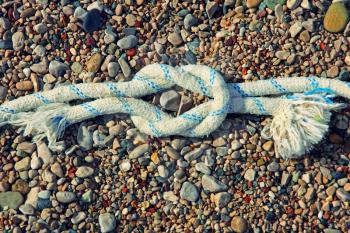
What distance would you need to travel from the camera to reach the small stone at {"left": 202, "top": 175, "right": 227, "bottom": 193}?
8.56 feet

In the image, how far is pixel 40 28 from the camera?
2916mm

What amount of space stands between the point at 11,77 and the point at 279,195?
1.38 m

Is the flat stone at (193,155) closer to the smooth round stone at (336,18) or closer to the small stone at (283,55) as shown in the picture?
the small stone at (283,55)

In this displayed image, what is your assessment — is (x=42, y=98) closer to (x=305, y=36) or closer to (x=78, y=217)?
(x=78, y=217)

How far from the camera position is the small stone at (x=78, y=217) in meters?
2.62

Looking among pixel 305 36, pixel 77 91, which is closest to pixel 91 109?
pixel 77 91

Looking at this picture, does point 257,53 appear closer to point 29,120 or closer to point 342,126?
point 342,126

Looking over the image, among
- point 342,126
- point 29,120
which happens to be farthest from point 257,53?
point 29,120

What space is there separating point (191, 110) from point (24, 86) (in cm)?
81

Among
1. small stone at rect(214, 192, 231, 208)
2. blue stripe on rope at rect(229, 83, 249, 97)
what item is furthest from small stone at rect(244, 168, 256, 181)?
blue stripe on rope at rect(229, 83, 249, 97)

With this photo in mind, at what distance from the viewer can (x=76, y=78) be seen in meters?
2.84

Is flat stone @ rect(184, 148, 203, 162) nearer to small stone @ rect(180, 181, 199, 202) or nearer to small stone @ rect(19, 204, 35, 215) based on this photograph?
small stone @ rect(180, 181, 199, 202)

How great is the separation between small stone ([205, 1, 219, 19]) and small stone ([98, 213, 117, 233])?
3.53 ft

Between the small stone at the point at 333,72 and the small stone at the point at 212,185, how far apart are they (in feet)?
2.35
